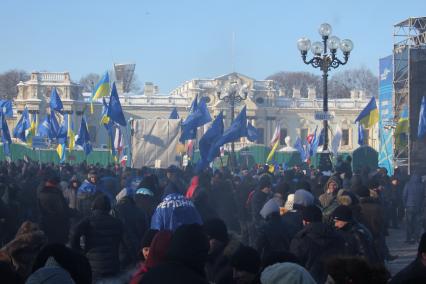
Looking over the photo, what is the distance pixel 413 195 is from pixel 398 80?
16.2 meters

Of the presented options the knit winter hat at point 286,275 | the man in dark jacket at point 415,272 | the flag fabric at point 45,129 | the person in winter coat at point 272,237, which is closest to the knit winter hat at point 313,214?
the person in winter coat at point 272,237


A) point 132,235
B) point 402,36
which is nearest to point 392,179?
point 132,235

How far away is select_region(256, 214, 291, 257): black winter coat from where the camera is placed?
7.76 metres

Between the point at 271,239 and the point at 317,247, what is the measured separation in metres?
0.87

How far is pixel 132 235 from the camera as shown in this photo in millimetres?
8789

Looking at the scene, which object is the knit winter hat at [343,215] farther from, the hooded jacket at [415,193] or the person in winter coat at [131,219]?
the hooded jacket at [415,193]

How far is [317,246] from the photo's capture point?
6.98m

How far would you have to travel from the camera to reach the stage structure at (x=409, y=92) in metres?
26.8

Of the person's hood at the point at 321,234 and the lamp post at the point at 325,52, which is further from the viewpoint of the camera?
the lamp post at the point at 325,52

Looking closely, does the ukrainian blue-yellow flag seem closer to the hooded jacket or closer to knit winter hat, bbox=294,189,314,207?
the hooded jacket

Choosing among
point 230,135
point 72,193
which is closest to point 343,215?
point 72,193

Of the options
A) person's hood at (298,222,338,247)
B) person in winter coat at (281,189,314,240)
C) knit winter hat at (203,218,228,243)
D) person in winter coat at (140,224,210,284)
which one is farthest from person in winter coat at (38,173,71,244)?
person in winter coat at (140,224,210,284)

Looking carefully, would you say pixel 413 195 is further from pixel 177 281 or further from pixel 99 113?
pixel 99 113

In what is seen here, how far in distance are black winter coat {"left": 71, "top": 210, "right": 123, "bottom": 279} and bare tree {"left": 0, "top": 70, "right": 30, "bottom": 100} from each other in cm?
8271
